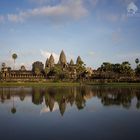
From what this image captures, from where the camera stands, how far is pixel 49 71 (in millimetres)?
141000

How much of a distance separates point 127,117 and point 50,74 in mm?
119715

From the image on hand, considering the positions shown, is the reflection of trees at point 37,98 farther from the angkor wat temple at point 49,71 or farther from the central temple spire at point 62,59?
the central temple spire at point 62,59

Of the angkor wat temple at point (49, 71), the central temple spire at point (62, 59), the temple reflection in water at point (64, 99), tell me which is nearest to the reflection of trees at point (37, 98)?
the temple reflection in water at point (64, 99)

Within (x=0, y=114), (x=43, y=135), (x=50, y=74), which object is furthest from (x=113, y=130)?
(x=50, y=74)

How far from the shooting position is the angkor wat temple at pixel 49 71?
126 metres

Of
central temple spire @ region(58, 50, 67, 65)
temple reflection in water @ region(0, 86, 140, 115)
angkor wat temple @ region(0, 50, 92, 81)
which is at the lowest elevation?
temple reflection in water @ region(0, 86, 140, 115)

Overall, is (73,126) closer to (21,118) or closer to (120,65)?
(21,118)

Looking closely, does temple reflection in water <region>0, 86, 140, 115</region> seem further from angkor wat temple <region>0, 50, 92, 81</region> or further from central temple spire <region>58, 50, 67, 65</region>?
central temple spire <region>58, 50, 67, 65</region>

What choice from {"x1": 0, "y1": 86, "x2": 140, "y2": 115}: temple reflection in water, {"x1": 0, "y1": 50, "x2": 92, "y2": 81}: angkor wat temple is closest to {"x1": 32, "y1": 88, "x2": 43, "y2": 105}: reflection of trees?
{"x1": 0, "y1": 86, "x2": 140, "y2": 115}: temple reflection in water

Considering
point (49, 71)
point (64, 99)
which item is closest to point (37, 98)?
point (64, 99)

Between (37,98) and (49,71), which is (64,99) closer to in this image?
(37,98)

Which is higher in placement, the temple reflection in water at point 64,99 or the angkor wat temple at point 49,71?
the angkor wat temple at point 49,71

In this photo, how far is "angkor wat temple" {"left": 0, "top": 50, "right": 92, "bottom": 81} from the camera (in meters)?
126

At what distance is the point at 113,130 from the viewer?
56.1ft
